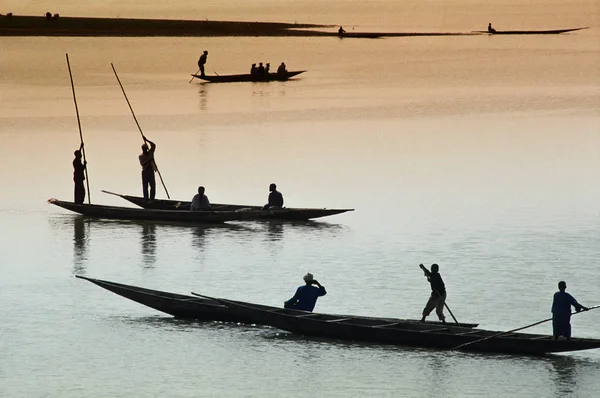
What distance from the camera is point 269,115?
52719 millimetres

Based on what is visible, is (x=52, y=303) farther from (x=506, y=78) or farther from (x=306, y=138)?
(x=506, y=78)

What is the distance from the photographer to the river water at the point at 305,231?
58.2 ft

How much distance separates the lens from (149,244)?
1035 inches

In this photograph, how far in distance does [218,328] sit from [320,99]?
4110 centimetres

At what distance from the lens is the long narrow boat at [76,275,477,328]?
64.4 feet

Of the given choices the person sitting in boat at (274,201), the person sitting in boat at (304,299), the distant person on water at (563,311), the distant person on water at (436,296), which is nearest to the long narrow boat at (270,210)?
the person sitting in boat at (274,201)

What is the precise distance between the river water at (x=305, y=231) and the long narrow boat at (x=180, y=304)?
271 mm

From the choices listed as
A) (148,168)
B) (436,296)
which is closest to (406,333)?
(436,296)

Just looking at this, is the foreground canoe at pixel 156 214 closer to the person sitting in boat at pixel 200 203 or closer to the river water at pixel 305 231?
the person sitting in boat at pixel 200 203

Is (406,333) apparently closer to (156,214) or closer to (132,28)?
(156,214)

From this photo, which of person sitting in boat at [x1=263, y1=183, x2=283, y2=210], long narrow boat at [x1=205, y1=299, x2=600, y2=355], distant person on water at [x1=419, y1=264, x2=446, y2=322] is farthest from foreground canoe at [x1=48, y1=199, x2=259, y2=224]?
distant person on water at [x1=419, y1=264, x2=446, y2=322]

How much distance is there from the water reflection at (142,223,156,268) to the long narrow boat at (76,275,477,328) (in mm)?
3962

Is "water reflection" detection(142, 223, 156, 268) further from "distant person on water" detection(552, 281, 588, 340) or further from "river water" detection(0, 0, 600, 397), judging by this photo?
"distant person on water" detection(552, 281, 588, 340)

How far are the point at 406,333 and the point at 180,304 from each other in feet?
11.9
